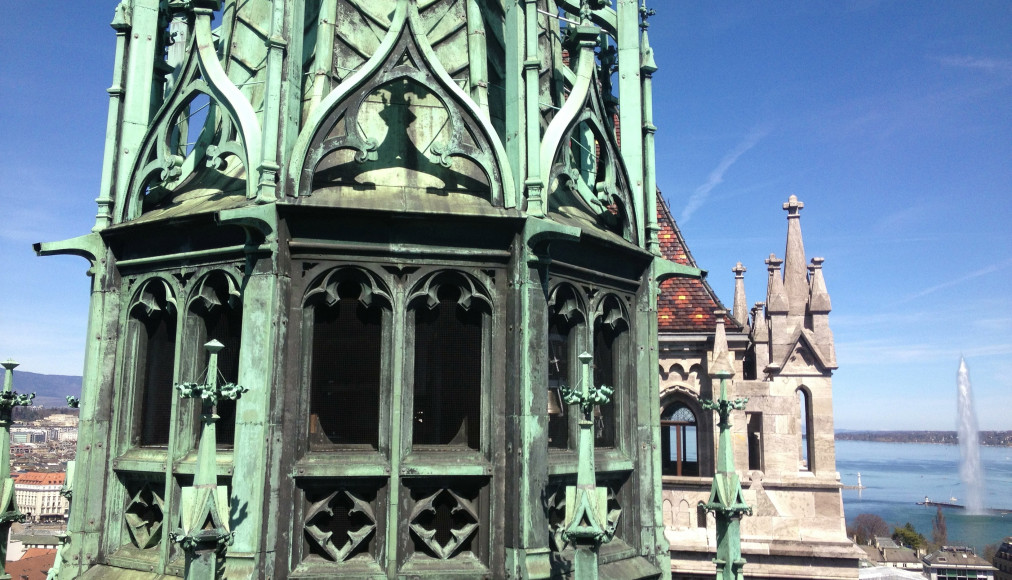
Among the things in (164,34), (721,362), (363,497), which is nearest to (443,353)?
(363,497)

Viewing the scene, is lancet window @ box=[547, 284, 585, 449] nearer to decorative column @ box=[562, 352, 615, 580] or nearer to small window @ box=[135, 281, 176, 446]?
decorative column @ box=[562, 352, 615, 580]

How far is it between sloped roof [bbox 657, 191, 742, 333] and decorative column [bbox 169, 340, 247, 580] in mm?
15117

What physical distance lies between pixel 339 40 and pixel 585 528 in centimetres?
484

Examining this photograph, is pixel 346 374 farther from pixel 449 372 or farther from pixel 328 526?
pixel 328 526

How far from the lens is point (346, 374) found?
718cm

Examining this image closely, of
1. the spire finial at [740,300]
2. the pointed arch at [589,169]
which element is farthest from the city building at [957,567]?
the pointed arch at [589,169]

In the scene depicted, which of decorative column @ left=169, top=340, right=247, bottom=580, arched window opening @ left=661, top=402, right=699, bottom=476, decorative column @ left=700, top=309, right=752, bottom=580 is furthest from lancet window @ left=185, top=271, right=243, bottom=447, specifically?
arched window opening @ left=661, top=402, right=699, bottom=476

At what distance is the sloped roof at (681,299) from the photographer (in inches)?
798

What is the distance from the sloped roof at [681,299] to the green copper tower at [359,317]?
1194 cm

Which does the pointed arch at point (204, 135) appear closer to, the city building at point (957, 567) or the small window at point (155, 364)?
the small window at point (155, 364)

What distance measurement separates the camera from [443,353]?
7.38 m

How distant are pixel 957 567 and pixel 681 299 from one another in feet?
454

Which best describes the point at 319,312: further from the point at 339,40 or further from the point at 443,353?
the point at 339,40

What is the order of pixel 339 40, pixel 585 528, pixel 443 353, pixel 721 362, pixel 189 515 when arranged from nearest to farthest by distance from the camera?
1. pixel 189 515
2. pixel 585 528
3. pixel 443 353
4. pixel 339 40
5. pixel 721 362
